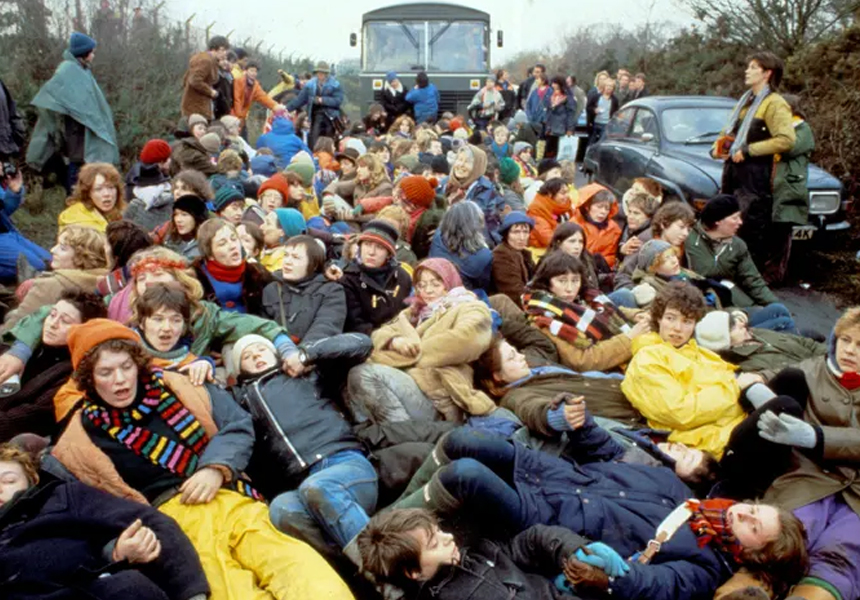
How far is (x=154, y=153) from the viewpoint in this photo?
6.68 metres

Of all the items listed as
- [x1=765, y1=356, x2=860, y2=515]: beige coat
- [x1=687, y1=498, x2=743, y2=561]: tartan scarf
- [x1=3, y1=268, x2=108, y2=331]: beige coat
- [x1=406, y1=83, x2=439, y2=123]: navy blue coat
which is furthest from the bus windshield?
[x1=687, y1=498, x2=743, y2=561]: tartan scarf

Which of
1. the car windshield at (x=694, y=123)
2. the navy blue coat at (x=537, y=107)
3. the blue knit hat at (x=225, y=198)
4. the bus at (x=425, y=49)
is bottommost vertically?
the blue knit hat at (x=225, y=198)

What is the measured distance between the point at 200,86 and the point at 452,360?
26.1 feet

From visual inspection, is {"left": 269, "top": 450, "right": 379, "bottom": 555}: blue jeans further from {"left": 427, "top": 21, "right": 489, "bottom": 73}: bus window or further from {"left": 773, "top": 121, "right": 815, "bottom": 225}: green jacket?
{"left": 427, "top": 21, "right": 489, "bottom": 73}: bus window

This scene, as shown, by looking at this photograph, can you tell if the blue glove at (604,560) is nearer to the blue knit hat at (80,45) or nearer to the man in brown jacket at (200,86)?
the blue knit hat at (80,45)

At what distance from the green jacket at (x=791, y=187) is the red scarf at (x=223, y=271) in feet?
Result: 17.8

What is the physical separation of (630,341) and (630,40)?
36114 millimetres

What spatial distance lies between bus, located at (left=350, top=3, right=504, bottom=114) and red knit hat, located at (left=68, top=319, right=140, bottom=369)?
47.9ft

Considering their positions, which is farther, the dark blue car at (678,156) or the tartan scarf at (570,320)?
the dark blue car at (678,156)

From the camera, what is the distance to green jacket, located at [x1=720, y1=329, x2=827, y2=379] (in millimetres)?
4727

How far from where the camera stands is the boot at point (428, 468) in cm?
335

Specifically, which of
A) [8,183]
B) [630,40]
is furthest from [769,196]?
[630,40]

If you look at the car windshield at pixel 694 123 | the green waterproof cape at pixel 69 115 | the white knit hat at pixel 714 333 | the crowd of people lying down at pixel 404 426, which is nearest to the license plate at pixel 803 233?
the car windshield at pixel 694 123

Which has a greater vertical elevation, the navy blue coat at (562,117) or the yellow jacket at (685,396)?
the navy blue coat at (562,117)
